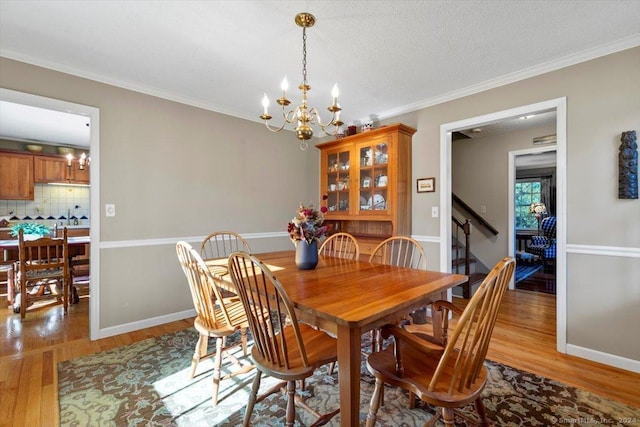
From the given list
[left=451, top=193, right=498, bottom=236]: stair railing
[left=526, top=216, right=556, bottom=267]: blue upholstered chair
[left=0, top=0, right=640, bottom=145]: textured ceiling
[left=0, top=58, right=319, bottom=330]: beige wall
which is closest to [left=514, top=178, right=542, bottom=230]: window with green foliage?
[left=526, top=216, right=556, bottom=267]: blue upholstered chair

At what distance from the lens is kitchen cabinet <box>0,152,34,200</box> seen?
450cm

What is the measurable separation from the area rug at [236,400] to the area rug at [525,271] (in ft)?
11.3

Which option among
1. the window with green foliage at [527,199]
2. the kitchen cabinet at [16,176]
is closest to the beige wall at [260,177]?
the kitchen cabinet at [16,176]

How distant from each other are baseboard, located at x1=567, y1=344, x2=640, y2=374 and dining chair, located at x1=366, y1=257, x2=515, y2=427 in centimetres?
166

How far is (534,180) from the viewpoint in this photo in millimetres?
7867

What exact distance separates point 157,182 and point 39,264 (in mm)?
1644

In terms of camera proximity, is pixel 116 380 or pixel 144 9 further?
pixel 116 380

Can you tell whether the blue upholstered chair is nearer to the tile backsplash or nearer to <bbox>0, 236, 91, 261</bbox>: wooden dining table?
<bbox>0, 236, 91, 261</bbox>: wooden dining table

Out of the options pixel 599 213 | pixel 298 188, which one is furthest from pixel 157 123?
pixel 599 213

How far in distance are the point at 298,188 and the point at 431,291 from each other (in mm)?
3043

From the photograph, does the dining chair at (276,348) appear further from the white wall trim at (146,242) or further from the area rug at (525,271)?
the area rug at (525,271)

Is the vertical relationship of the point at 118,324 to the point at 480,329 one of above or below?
below

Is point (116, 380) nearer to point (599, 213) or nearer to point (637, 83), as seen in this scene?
point (599, 213)

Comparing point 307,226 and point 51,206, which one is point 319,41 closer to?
point 307,226
